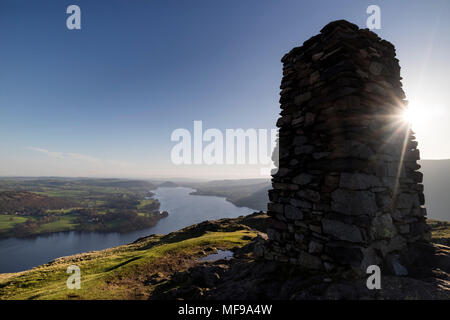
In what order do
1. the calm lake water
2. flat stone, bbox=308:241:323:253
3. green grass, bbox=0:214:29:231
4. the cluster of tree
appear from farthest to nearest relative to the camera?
the cluster of tree
green grass, bbox=0:214:29:231
the calm lake water
flat stone, bbox=308:241:323:253

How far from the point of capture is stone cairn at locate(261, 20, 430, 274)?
469 cm

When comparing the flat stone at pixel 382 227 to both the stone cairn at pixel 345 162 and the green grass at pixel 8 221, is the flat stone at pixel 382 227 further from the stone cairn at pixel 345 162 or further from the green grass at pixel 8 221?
the green grass at pixel 8 221

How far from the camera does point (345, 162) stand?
4.76m

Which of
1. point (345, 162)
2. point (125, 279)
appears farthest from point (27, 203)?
point (345, 162)

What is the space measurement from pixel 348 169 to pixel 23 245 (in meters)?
137

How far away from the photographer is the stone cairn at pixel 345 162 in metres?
4.69

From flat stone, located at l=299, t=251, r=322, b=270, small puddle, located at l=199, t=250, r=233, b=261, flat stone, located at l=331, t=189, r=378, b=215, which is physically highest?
flat stone, located at l=331, t=189, r=378, b=215

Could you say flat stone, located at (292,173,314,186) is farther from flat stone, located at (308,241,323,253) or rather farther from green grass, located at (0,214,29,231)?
green grass, located at (0,214,29,231)

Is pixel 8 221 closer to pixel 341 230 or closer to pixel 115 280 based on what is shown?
pixel 115 280

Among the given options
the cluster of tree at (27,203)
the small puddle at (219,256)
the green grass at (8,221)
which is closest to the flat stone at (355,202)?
the small puddle at (219,256)

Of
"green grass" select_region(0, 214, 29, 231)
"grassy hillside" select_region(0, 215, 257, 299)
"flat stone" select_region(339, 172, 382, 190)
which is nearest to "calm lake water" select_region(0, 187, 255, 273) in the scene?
"green grass" select_region(0, 214, 29, 231)

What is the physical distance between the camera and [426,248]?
555 centimetres

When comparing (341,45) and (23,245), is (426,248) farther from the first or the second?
(23,245)
